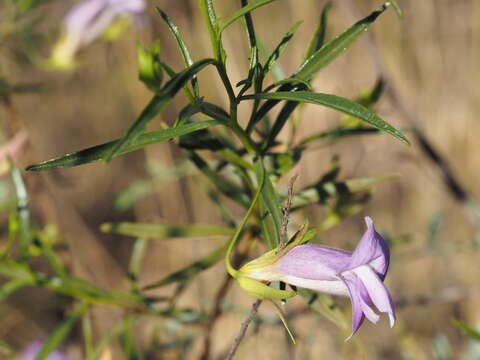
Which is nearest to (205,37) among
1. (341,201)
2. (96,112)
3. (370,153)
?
(370,153)

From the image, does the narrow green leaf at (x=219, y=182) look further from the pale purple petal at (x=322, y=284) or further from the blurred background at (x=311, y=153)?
the blurred background at (x=311, y=153)

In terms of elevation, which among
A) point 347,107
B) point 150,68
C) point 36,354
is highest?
point 150,68

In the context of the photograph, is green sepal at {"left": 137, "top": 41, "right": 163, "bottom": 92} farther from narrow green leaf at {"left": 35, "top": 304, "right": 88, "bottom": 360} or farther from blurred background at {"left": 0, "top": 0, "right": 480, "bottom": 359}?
blurred background at {"left": 0, "top": 0, "right": 480, "bottom": 359}

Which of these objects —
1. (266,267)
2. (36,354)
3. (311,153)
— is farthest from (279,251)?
(311,153)

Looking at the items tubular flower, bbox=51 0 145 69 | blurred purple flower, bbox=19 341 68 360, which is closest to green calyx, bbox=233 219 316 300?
tubular flower, bbox=51 0 145 69

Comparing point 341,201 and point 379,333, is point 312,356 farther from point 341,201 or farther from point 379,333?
point 341,201

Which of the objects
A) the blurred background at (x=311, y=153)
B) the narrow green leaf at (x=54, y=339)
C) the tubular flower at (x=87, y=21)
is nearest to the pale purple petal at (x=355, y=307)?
the narrow green leaf at (x=54, y=339)

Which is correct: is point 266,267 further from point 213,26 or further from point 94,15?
point 94,15
